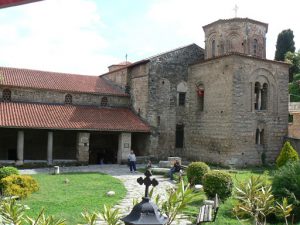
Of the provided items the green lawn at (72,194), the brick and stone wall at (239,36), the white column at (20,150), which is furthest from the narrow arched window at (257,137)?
the white column at (20,150)

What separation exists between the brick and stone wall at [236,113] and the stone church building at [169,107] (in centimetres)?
6

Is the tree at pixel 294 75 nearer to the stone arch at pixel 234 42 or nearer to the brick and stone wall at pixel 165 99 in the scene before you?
the stone arch at pixel 234 42

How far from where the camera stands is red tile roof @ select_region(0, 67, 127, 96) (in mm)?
22397

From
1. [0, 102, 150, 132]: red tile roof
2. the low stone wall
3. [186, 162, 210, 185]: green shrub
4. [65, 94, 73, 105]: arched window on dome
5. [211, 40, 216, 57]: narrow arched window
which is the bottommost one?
[186, 162, 210, 185]: green shrub

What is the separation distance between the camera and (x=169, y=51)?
2375 centimetres

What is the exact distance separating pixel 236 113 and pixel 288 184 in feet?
31.7

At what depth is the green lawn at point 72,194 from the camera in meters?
10.3

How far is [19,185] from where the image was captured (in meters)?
12.5

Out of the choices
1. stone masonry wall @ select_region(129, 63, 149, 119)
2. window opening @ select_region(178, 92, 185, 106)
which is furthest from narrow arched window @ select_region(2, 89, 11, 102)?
window opening @ select_region(178, 92, 185, 106)

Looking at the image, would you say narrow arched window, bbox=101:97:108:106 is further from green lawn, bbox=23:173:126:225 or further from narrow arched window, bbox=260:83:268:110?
narrow arched window, bbox=260:83:268:110

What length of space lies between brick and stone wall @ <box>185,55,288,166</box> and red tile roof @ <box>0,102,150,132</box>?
3.79 m

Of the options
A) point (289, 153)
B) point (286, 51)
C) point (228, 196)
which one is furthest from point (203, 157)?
point (286, 51)

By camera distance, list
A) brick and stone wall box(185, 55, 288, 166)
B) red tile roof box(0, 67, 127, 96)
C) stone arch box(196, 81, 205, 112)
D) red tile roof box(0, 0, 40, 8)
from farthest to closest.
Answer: stone arch box(196, 81, 205, 112)
red tile roof box(0, 67, 127, 96)
brick and stone wall box(185, 55, 288, 166)
red tile roof box(0, 0, 40, 8)

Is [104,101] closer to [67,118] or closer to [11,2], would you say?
[67,118]
